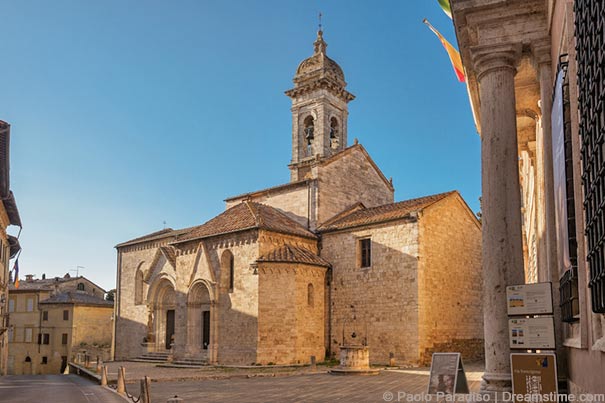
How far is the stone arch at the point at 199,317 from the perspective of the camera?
89.3 ft

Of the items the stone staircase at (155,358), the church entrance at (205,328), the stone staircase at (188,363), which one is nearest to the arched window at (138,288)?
the stone staircase at (155,358)

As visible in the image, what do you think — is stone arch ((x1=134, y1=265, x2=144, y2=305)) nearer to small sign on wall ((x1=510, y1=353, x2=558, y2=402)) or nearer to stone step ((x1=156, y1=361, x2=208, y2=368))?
stone step ((x1=156, y1=361, x2=208, y2=368))

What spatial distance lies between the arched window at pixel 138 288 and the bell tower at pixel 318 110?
38.4ft

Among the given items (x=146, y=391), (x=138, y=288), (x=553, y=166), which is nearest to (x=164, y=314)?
(x=138, y=288)

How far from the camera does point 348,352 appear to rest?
20.6 meters

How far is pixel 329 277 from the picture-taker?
26984mm

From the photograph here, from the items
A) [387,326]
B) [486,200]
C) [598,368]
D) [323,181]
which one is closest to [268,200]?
[323,181]

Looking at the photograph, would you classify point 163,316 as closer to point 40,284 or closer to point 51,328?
point 51,328

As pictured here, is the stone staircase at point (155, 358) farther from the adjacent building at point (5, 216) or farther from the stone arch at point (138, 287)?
the adjacent building at point (5, 216)

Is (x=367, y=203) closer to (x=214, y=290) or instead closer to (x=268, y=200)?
(x=268, y=200)

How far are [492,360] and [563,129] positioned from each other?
3.34 metres

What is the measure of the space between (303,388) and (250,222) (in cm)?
1142

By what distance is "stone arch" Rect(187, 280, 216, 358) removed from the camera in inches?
1072

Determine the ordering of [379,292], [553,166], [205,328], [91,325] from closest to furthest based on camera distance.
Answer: [553,166] < [379,292] < [205,328] < [91,325]
